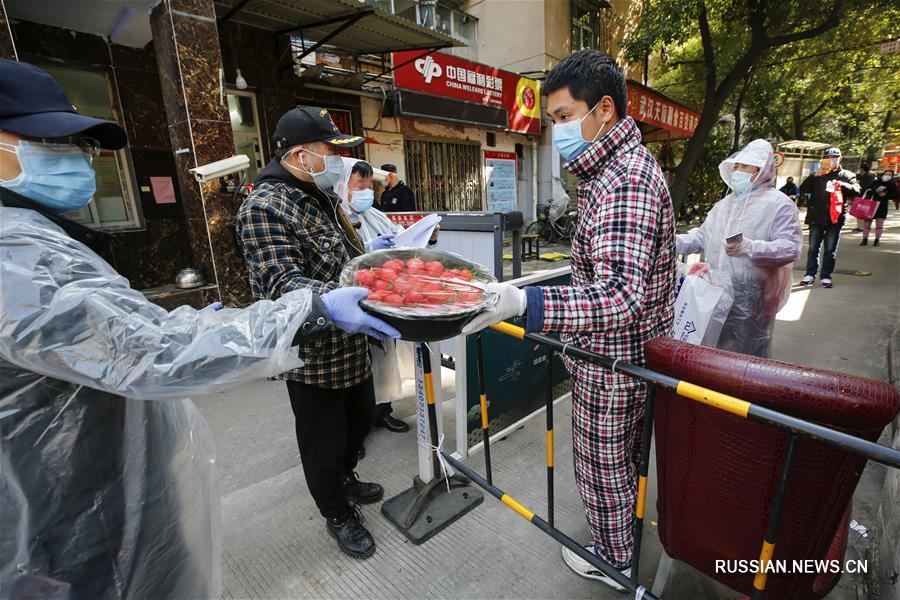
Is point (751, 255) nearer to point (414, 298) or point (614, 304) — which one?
point (614, 304)

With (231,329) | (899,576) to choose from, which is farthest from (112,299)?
(899,576)

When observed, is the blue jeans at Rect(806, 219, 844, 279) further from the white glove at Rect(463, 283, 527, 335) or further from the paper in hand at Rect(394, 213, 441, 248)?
the white glove at Rect(463, 283, 527, 335)

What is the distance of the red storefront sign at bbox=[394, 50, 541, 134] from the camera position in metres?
7.98

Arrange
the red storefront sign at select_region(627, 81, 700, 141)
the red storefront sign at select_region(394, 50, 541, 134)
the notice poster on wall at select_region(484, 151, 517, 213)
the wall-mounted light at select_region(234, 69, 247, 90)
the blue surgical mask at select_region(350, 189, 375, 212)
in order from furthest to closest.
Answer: the notice poster on wall at select_region(484, 151, 517, 213)
the red storefront sign at select_region(627, 81, 700, 141)
the red storefront sign at select_region(394, 50, 541, 134)
the wall-mounted light at select_region(234, 69, 247, 90)
the blue surgical mask at select_region(350, 189, 375, 212)

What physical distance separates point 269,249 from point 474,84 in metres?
8.88

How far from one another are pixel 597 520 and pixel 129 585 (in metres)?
1.54

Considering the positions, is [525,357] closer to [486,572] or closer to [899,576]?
[486,572]

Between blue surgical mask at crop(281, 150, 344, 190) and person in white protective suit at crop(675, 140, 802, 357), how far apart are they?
7.51 feet

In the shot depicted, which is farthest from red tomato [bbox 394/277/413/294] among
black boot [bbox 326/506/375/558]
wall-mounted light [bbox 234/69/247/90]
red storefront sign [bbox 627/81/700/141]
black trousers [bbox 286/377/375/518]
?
red storefront sign [bbox 627/81/700/141]

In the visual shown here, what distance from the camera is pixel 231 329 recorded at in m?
1.03

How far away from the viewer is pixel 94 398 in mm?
1058

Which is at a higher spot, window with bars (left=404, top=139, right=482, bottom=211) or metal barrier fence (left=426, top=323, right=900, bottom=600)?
window with bars (left=404, top=139, right=482, bottom=211)

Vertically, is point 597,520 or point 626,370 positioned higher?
point 626,370

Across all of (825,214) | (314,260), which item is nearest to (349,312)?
(314,260)
